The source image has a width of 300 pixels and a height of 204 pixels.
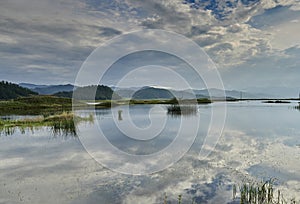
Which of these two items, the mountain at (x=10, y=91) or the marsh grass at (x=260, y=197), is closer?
the marsh grass at (x=260, y=197)

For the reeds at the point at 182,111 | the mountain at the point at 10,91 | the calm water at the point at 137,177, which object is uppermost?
the mountain at the point at 10,91

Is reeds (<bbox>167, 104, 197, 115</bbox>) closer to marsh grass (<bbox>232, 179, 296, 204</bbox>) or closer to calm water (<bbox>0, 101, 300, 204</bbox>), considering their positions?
calm water (<bbox>0, 101, 300, 204</bbox>)

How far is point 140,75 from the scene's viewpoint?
1844 inches

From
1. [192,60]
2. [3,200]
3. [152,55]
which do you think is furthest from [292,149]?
[152,55]

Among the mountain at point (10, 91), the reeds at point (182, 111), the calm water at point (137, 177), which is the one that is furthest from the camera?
the mountain at point (10, 91)

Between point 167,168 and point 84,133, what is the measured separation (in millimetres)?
16131

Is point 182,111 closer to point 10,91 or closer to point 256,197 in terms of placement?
point 256,197

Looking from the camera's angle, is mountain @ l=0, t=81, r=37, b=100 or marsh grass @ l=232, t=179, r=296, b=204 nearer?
marsh grass @ l=232, t=179, r=296, b=204

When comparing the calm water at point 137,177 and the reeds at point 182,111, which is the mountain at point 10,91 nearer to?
the reeds at point 182,111

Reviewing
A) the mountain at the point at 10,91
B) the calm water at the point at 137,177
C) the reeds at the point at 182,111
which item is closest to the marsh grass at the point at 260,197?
the calm water at the point at 137,177

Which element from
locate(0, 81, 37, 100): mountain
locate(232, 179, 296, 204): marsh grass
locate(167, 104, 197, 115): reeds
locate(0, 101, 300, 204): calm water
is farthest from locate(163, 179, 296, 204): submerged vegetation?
locate(0, 81, 37, 100): mountain

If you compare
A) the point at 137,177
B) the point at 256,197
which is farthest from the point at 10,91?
the point at 256,197

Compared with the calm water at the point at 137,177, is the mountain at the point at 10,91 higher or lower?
higher

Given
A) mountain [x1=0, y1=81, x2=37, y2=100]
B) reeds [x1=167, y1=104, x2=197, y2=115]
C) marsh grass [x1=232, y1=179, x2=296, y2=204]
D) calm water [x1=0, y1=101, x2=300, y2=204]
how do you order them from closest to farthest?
marsh grass [x1=232, y1=179, x2=296, y2=204] → calm water [x1=0, y1=101, x2=300, y2=204] → reeds [x1=167, y1=104, x2=197, y2=115] → mountain [x1=0, y1=81, x2=37, y2=100]
